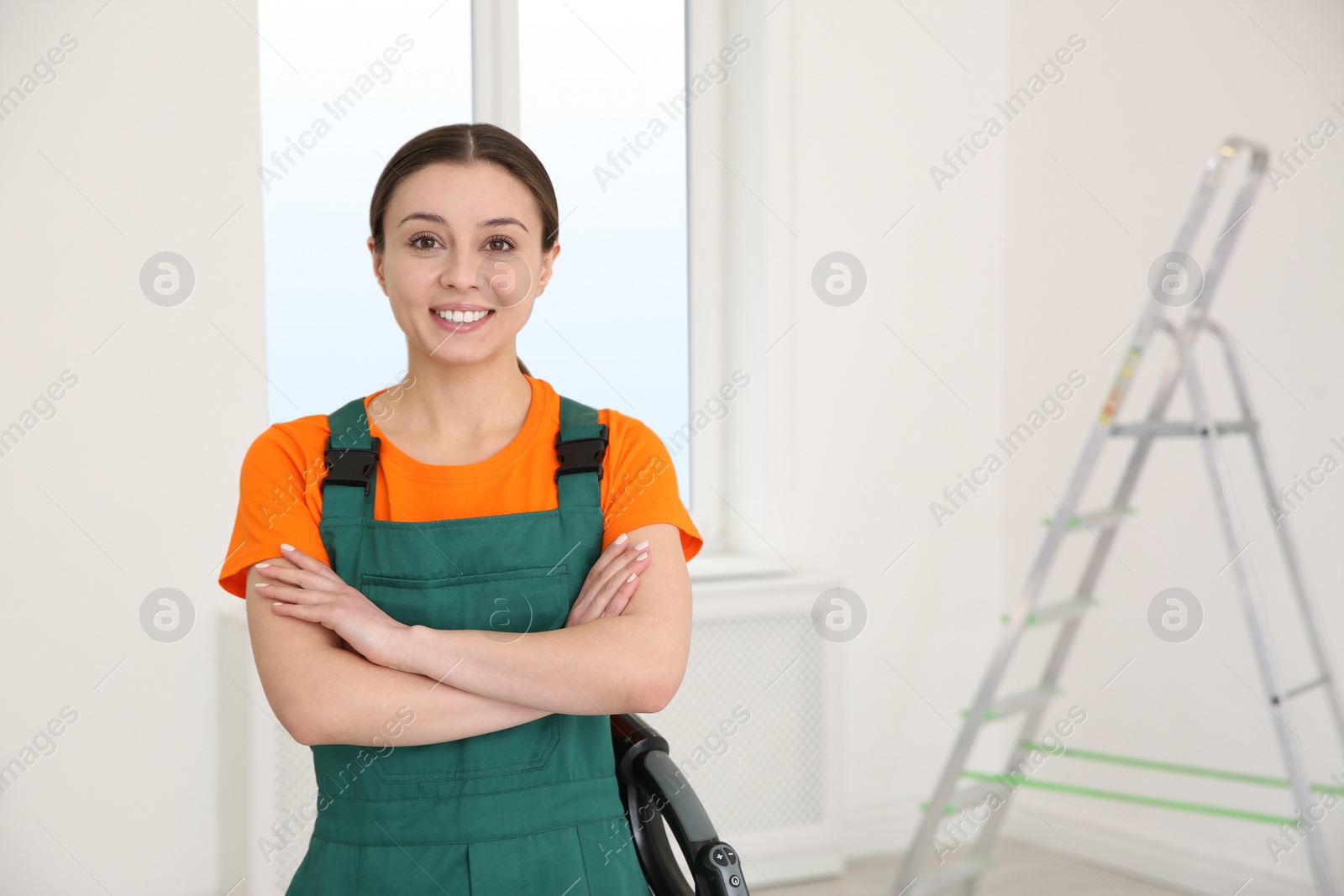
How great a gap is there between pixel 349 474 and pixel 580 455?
0.27m

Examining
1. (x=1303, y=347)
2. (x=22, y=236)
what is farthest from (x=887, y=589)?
(x=22, y=236)

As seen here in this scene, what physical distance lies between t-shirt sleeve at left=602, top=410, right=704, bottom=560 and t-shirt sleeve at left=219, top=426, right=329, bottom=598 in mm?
342

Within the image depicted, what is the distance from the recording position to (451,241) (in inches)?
54.1

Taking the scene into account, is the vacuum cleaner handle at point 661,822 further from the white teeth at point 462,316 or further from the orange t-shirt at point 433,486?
the white teeth at point 462,316

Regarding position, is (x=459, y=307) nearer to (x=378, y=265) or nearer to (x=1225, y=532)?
(x=378, y=265)

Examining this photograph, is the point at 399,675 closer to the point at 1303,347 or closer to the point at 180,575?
the point at 180,575

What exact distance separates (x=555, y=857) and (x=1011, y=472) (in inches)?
98.4

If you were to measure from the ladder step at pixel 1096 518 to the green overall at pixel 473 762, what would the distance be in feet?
4.48

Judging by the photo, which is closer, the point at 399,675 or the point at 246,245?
the point at 399,675

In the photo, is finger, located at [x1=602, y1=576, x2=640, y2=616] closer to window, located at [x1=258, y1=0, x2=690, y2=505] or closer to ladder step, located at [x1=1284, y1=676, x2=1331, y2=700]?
ladder step, located at [x1=1284, y1=676, x2=1331, y2=700]

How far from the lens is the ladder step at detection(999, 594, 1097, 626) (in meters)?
2.48

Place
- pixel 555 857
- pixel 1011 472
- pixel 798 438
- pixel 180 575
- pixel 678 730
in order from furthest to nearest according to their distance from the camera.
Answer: pixel 1011 472 → pixel 798 438 → pixel 678 730 → pixel 180 575 → pixel 555 857

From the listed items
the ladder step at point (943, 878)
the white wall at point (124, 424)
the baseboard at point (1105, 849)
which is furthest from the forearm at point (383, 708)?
the baseboard at point (1105, 849)

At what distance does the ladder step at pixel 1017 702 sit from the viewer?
2.49 metres
